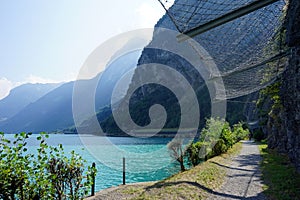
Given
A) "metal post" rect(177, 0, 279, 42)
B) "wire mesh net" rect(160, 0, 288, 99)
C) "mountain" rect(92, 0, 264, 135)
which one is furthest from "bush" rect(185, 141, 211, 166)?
"mountain" rect(92, 0, 264, 135)

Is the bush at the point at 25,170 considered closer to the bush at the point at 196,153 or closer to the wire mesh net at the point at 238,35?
the wire mesh net at the point at 238,35

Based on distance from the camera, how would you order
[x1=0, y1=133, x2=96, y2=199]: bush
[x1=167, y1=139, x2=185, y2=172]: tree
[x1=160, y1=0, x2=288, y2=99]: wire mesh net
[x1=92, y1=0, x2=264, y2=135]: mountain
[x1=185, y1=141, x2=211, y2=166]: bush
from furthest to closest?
[x1=92, y1=0, x2=264, y2=135]: mountain, [x1=185, y1=141, x2=211, y2=166]: bush, [x1=167, y1=139, x2=185, y2=172]: tree, [x1=160, y1=0, x2=288, y2=99]: wire mesh net, [x1=0, y1=133, x2=96, y2=199]: bush

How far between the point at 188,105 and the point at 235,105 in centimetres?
1075

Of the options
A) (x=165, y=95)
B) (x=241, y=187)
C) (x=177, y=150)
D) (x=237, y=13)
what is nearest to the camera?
(x=237, y=13)

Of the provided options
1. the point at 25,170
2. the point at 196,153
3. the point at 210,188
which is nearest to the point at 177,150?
the point at 196,153

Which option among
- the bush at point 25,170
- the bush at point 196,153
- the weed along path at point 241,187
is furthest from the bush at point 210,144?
the bush at point 25,170

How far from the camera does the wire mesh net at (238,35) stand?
246 centimetres

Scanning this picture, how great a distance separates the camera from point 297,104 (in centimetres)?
419

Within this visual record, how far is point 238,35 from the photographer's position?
160 inches

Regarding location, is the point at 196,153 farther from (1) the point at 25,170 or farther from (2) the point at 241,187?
(1) the point at 25,170

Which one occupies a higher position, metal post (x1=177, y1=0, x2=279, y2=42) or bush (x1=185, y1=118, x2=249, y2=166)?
metal post (x1=177, y1=0, x2=279, y2=42)

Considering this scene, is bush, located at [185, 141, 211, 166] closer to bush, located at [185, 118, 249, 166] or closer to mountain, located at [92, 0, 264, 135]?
bush, located at [185, 118, 249, 166]

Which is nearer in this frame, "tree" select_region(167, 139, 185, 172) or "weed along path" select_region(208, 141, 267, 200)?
"weed along path" select_region(208, 141, 267, 200)

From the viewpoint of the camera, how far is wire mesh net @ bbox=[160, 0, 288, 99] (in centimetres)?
246
